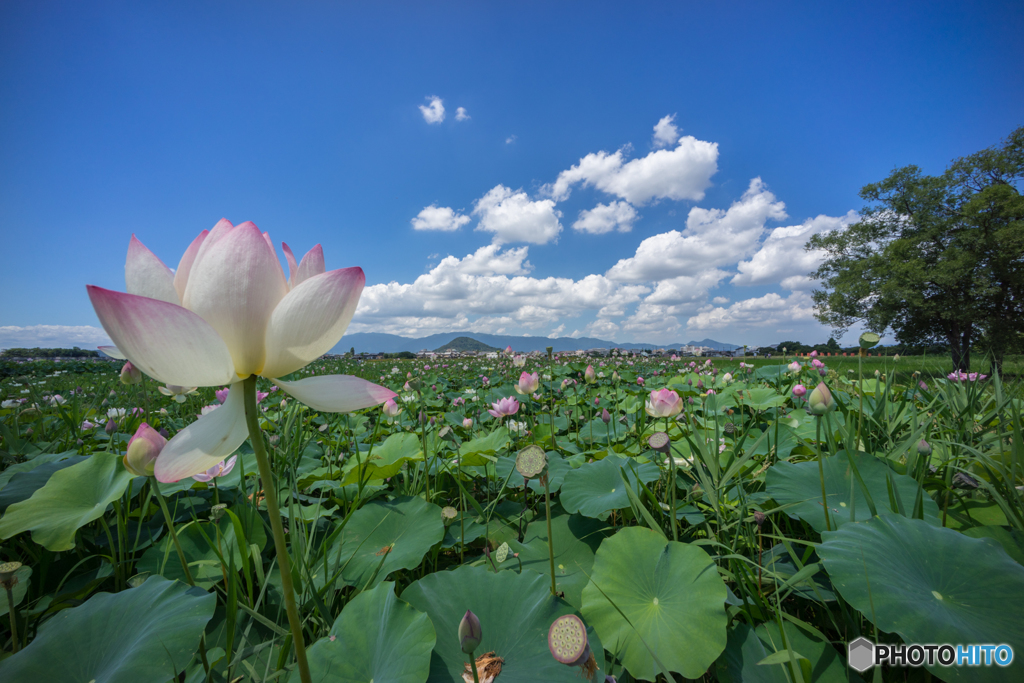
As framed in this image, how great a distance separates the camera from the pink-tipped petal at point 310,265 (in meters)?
0.63

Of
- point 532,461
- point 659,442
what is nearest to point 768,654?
point 659,442

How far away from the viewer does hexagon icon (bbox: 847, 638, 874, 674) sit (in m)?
0.68

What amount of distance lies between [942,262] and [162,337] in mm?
24652

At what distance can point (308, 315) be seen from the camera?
1.71 ft

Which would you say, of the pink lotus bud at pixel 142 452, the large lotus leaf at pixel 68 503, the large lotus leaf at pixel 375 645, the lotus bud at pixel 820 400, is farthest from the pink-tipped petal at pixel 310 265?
the lotus bud at pixel 820 400

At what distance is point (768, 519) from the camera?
1206 millimetres

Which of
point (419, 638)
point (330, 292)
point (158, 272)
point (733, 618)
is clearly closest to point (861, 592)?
point (733, 618)

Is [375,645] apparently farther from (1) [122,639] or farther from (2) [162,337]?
(2) [162,337]

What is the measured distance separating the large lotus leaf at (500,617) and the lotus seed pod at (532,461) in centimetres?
23

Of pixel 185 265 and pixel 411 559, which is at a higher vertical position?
pixel 185 265

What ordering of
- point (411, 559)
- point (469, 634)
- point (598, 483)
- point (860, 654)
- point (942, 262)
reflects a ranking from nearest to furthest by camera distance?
point (469, 634) → point (860, 654) → point (411, 559) → point (598, 483) → point (942, 262)

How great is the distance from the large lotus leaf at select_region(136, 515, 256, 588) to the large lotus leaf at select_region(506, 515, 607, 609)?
77 centimetres

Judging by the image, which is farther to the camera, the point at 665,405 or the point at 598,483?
the point at 665,405

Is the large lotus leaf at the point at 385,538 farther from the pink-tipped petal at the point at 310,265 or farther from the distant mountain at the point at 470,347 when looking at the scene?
the distant mountain at the point at 470,347
